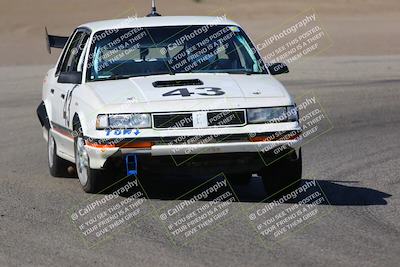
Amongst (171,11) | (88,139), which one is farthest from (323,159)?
(171,11)

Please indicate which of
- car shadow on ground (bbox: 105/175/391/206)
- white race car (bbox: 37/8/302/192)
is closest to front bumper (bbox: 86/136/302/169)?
white race car (bbox: 37/8/302/192)

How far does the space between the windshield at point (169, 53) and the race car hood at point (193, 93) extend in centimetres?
32

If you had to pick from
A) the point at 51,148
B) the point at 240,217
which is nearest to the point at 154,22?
the point at 51,148

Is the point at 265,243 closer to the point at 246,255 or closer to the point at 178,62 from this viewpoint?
the point at 246,255

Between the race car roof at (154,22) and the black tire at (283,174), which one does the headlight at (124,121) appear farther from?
the race car roof at (154,22)

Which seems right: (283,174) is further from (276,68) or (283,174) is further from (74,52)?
(74,52)

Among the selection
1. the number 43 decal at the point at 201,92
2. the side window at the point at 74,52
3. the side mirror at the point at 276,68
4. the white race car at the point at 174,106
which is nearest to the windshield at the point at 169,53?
the white race car at the point at 174,106

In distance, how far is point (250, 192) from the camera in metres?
10.2

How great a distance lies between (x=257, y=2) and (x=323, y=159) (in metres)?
45.2

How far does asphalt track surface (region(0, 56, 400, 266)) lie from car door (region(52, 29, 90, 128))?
66 cm

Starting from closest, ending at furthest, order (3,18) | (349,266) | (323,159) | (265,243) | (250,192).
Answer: (349,266), (265,243), (250,192), (323,159), (3,18)

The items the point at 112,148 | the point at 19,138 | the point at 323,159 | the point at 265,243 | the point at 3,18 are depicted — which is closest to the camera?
the point at 265,243

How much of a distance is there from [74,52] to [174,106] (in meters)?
2.48

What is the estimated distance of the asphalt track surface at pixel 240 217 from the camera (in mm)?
7176
